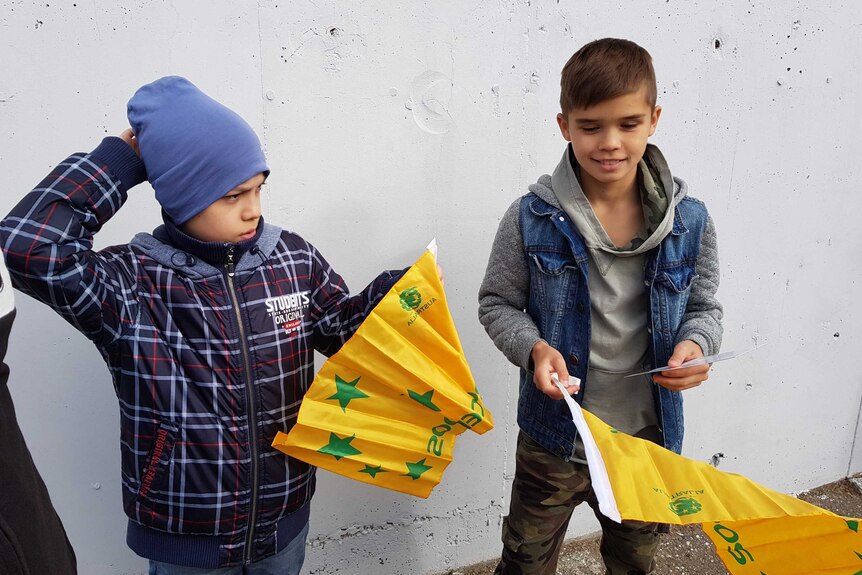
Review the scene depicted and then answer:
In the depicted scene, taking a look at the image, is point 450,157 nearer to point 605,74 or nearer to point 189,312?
point 605,74

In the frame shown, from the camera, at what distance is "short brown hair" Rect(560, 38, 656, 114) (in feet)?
5.36

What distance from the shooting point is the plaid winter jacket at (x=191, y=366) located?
138cm

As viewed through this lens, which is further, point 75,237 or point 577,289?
point 577,289

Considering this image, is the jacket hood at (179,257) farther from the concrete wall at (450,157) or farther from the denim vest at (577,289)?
the denim vest at (577,289)

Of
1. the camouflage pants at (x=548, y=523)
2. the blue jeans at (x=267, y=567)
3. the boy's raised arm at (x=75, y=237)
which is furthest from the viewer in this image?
the camouflage pants at (x=548, y=523)

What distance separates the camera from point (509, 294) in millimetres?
1886

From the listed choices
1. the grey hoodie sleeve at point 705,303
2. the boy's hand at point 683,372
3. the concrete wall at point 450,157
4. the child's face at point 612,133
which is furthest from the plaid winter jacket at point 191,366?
the grey hoodie sleeve at point 705,303

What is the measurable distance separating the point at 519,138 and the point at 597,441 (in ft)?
3.81

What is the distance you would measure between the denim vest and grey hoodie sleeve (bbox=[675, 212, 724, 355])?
3 cm

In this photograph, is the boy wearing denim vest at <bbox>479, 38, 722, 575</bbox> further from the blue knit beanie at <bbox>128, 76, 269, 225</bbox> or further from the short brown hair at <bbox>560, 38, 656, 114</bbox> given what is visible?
the blue knit beanie at <bbox>128, 76, 269, 225</bbox>

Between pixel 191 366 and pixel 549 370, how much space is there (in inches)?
33.4

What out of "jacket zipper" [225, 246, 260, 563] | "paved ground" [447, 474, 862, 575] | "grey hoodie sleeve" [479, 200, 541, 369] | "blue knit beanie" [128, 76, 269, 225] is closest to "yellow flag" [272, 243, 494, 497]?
"jacket zipper" [225, 246, 260, 563]

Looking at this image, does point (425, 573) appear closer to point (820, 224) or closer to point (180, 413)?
point (180, 413)

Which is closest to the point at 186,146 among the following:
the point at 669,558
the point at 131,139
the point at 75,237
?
the point at 131,139
